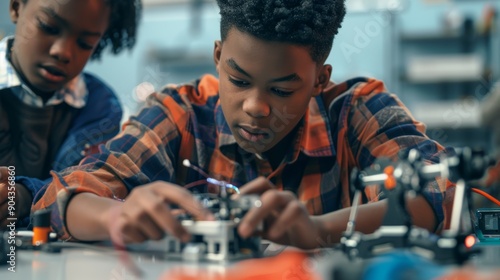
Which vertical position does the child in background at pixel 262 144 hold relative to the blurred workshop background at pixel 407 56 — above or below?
below

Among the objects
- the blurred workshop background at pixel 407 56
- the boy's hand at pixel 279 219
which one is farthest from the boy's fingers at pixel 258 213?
the blurred workshop background at pixel 407 56

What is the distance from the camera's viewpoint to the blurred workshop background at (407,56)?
4.23 metres

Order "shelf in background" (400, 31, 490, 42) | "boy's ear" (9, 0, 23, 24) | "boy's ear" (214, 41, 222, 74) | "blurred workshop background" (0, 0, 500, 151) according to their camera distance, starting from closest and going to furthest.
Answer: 1. "boy's ear" (214, 41, 222, 74)
2. "boy's ear" (9, 0, 23, 24)
3. "blurred workshop background" (0, 0, 500, 151)
4. "shelf in background" (400, 31, 490, 42)

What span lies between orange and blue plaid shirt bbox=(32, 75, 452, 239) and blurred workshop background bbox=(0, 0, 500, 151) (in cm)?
291

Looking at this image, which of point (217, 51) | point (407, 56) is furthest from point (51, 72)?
point (407, 56)

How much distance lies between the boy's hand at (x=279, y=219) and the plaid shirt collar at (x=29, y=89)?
0.89 metres

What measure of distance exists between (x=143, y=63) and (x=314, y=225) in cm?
399

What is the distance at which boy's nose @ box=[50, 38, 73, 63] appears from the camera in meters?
1.35

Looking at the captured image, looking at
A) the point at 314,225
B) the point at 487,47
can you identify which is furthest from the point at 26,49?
the point at 487,47

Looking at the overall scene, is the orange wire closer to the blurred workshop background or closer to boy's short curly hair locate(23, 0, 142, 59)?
boy's short curly hair locate(23, 0, 142, 59)

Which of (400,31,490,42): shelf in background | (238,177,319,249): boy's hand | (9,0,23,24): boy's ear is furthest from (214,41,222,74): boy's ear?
(400,31,490,42): shelf in background

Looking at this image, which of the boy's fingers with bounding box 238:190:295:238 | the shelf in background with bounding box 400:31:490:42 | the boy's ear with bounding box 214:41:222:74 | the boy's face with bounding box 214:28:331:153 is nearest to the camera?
the boy's fingers with bounding box 238:190:295:238

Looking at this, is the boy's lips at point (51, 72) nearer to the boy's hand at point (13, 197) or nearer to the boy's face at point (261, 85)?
the boy's hand at point (13, 197)

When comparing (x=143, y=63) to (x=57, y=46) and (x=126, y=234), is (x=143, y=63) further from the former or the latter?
(x=126, y=234)
